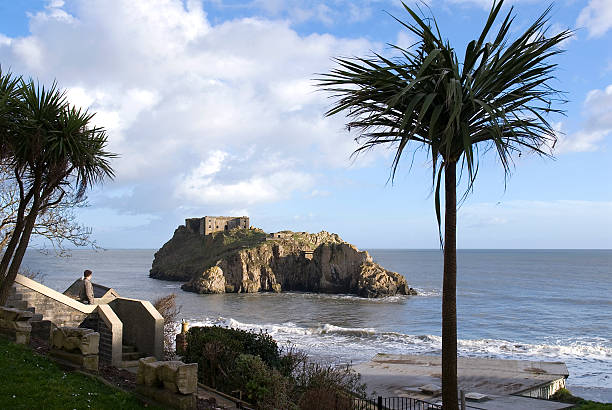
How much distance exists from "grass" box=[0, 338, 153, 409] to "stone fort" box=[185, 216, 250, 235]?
395ft

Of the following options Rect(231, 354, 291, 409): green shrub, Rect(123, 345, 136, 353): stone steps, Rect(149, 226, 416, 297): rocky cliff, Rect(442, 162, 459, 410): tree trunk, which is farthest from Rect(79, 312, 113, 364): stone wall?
Rect(149, 226, 416, 297): rocky cliff

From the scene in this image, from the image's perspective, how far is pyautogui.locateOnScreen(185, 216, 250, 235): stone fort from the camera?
128125 mm

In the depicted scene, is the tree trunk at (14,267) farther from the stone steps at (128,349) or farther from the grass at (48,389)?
the grass at (48,389)

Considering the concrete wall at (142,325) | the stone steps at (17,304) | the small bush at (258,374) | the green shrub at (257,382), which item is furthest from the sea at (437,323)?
the green shrub at (257,382)

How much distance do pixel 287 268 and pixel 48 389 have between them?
8828cm

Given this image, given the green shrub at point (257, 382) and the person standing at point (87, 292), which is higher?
the person standing at point (87, 292)

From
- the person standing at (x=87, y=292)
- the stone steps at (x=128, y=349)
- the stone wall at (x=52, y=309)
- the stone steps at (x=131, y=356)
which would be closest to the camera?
the stone steps at (x=131, y=356)

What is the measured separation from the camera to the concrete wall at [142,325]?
11.5 m

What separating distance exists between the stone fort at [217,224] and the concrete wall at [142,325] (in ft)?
380

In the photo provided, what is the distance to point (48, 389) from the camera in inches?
269

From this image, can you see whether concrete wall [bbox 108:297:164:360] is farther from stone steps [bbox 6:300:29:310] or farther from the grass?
the grass

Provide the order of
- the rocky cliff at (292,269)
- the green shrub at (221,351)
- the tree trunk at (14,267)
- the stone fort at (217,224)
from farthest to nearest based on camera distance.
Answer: the stone fort at (217,224) < the rocky cliff at (292,269) < the tree trunk at (14,267) < the green shrub at (221,351)

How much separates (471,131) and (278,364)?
700cm

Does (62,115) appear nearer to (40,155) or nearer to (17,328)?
(40,155)
